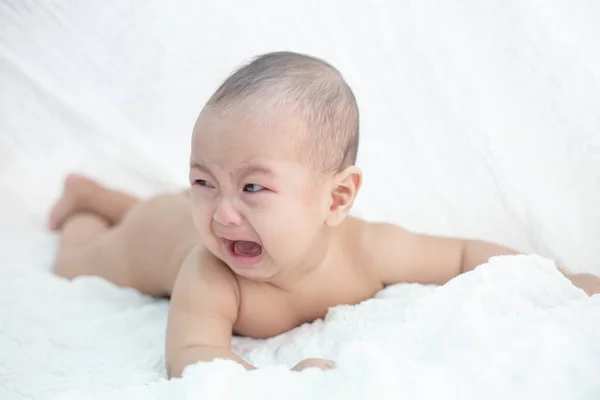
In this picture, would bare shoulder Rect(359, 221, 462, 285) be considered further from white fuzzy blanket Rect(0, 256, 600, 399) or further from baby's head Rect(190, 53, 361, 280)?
baby's head Rect(190, 53, 361, 280)

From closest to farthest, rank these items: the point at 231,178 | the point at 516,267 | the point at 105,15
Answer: the point at 231,178 → the point at 516,267 → the point at 105,15

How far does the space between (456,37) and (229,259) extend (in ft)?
2.29

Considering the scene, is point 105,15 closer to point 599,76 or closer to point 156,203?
point 156,203

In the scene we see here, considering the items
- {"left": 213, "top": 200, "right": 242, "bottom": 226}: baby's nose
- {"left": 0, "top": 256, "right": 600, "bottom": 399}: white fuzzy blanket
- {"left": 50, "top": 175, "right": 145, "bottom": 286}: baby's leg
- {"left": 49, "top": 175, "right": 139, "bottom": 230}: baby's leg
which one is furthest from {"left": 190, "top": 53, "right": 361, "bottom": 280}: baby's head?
{"left": 49, "top": 175, "right": 139, "bottom": 230}: baby's leg

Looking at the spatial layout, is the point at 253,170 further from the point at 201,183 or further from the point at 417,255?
the point at 417,255

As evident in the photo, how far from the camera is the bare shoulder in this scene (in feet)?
3.50

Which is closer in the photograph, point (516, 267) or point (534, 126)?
point (516, 267)

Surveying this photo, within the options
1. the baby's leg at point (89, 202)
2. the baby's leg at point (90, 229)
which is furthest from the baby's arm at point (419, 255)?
the baby's leg at point (89, 202)

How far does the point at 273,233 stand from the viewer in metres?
0.87

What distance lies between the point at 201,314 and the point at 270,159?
0.74ft

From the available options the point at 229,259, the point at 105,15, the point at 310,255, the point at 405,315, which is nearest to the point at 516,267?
the point at 405,315

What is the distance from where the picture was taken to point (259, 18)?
1.48 m

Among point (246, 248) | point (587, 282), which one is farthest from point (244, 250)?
point (587, 282)

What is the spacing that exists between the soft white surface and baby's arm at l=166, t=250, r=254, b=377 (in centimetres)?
5
